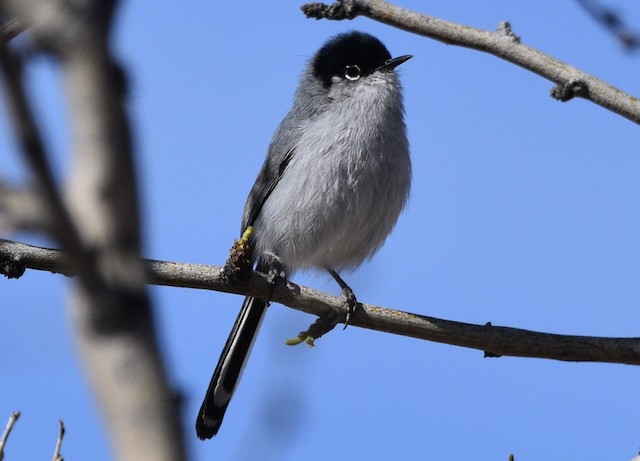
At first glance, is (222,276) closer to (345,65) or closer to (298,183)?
(298,183)

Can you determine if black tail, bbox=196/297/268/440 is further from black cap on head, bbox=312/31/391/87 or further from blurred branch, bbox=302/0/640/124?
blurred branch, bbox=302/0/640/124

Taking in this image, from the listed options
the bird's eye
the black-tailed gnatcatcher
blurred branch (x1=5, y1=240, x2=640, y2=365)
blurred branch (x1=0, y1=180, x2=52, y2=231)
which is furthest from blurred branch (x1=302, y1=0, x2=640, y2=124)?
blurred branch (x1=0, y1=180, x2=52, y2=231)

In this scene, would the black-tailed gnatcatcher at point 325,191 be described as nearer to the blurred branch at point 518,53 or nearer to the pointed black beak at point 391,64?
the pointed black beak at point 391,64

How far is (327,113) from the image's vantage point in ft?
17.3

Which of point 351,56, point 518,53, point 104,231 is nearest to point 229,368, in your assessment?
point 351,56

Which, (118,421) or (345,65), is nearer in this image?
(118,421)

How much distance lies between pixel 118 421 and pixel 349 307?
10.6 feet

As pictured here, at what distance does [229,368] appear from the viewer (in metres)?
5.16

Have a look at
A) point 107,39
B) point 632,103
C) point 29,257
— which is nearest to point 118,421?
point 107,39

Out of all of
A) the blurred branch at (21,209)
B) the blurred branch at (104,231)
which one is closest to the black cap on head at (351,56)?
the blurred branch at (21,209)

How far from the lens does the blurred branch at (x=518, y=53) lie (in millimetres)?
3289

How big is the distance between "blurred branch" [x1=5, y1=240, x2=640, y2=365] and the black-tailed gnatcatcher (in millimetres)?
692

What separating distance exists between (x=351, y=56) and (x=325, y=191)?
1.27 m

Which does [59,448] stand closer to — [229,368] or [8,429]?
[8,429]
